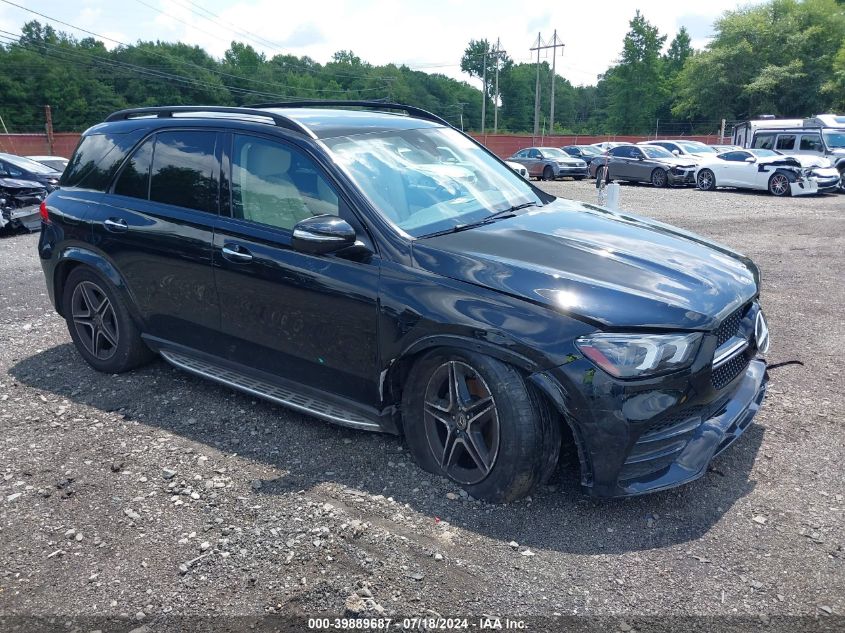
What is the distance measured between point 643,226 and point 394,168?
1.59 meters

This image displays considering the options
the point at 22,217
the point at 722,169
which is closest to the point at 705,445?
the point at 22,217

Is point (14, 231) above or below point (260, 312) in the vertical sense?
below

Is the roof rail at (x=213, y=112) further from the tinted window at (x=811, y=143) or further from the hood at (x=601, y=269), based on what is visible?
the tinted window at (x=811, y=143)

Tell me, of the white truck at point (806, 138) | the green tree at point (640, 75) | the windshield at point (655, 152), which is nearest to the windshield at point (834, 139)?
the white truck at point (806, 138)

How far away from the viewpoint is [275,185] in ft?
13.6

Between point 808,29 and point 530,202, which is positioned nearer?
point 530,202

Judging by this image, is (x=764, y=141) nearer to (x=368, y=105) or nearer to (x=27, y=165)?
(x=27, y=165)

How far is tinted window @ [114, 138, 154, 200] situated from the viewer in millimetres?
4836

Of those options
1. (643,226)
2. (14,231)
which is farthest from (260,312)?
(14,231)

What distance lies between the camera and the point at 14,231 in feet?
43.8

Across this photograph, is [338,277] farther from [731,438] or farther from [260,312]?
[731,438]

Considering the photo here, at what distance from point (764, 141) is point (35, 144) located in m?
30.6

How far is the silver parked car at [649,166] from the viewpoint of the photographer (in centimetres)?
2342

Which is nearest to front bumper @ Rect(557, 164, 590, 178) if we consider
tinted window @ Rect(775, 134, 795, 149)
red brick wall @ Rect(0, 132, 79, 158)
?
tinted window @ Rect(775, 134, 795, 149)
